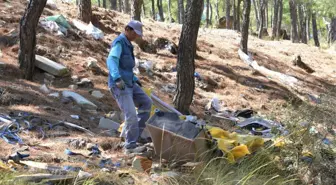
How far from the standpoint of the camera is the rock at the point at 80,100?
25.7 ft

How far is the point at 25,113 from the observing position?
6605 mm

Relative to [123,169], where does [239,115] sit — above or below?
below

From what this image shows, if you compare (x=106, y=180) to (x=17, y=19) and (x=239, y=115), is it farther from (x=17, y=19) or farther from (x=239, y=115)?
(x=17, y=19)

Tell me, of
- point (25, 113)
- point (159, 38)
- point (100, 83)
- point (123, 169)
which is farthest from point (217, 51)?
point (123, 169)

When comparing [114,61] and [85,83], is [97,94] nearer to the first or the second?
[85,83]

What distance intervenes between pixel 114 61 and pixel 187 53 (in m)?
2.93

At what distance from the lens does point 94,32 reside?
1174 centimetres

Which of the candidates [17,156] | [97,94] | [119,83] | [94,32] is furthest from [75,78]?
[17,156]

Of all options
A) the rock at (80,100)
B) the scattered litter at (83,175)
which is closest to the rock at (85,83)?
the rock at (80,100)

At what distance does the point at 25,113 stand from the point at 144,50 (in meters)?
6.39

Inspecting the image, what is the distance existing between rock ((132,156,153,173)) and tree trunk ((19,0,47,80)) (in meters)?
4.20

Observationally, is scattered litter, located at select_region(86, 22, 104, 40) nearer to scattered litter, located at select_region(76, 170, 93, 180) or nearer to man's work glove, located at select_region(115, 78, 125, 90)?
man's work glove, located at select_region(115, 78, 125, 90)

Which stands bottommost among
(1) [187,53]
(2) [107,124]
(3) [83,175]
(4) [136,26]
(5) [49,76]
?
(2) [107,124]

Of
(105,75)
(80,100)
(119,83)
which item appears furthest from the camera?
(105,75)
